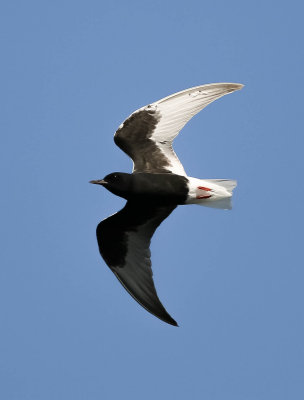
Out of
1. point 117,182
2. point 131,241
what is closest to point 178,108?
point 117,182

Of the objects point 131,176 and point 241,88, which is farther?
point 241,88

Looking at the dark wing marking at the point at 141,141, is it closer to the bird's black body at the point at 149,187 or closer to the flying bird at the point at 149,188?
the flying bird at the point at 149,188

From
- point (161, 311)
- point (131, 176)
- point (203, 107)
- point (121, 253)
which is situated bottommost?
point (161, 311)

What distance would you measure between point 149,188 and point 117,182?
0.45 meters

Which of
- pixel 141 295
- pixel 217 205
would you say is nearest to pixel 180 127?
pixel 217 205

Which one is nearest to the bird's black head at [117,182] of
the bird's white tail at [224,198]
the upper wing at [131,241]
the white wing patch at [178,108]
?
the upper wing at [131,241]

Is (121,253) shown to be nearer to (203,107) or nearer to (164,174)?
(164,174)

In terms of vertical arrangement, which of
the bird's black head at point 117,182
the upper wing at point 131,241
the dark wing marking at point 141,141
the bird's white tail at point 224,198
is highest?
the dark wing marking at point 141,141

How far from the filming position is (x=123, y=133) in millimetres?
14008

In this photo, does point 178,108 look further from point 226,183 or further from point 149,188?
point 149,188

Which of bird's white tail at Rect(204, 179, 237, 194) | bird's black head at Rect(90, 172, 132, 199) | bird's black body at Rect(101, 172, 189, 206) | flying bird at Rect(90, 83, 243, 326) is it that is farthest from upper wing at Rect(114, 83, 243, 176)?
bird's black head at Rect(90, 172, 132, 199)

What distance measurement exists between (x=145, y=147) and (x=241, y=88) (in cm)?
161

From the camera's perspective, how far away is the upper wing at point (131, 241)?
44.9 feet

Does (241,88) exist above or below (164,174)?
above
